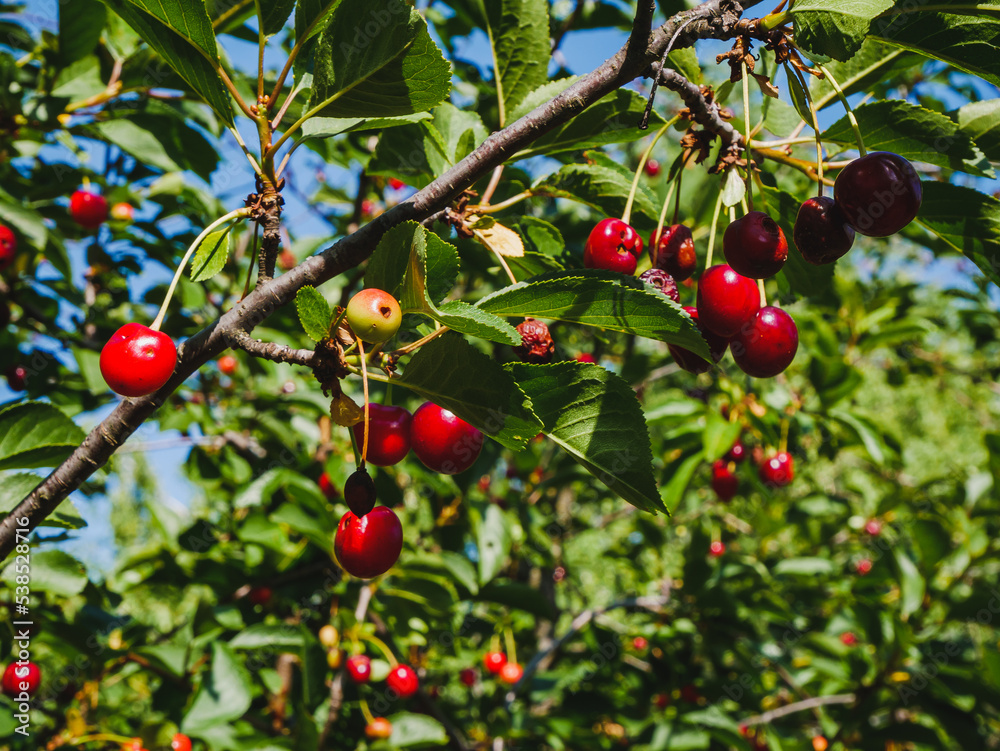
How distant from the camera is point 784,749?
3295mm

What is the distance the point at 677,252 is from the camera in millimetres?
1462

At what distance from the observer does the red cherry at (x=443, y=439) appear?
4.11 feet

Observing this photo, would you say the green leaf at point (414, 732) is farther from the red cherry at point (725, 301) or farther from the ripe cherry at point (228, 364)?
the ripe cherry at point (228, 364)

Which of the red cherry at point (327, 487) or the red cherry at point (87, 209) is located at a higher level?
the red cherry at point (87, 209)

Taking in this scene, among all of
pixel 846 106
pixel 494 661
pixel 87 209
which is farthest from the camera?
pixel 494 661

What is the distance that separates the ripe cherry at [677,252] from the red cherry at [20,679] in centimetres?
249

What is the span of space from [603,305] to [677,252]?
1.67 ft

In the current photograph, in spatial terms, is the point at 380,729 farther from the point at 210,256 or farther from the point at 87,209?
the point at 87,209

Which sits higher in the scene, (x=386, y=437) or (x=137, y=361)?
(x=137, y=361)

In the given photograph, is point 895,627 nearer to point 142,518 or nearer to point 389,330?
point 389,330

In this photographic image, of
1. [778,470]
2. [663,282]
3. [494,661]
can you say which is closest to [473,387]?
[663,282]

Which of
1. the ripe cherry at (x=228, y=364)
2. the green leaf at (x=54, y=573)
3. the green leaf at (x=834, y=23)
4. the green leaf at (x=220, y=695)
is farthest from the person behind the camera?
the ripe cherry at (x=228, y=364)

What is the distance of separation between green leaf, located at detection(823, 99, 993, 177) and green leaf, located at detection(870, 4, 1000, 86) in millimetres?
165

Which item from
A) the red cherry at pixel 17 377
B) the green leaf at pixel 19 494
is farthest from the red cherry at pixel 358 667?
the red cherry at pixel 17 377
